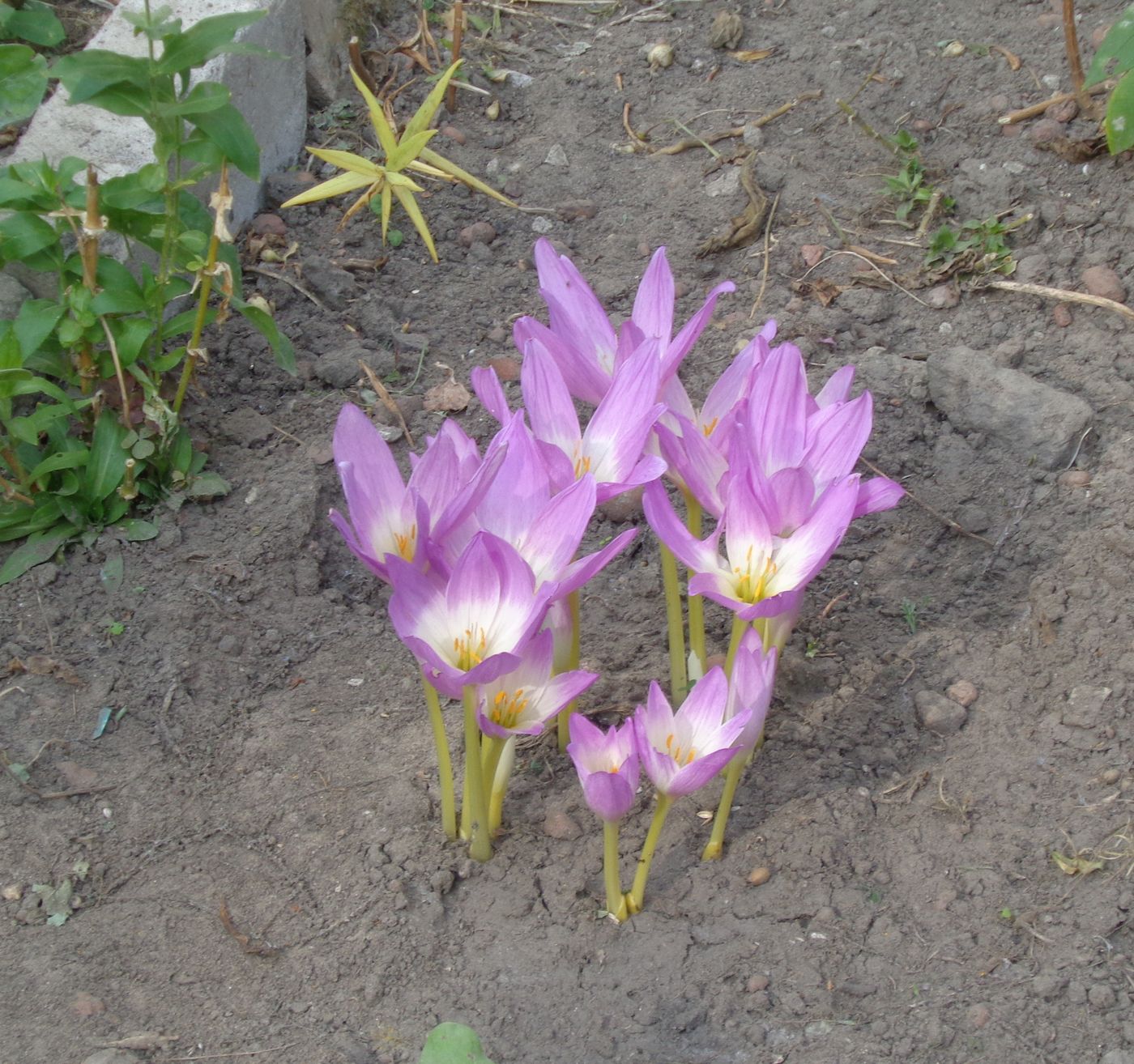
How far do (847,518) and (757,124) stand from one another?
2037mm

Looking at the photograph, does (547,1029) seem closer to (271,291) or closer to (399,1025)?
(399,1025)

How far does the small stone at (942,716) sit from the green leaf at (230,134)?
55.7 inches

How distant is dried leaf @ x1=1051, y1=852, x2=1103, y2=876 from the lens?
1821 mm

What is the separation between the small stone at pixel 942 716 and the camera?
6.75 ft

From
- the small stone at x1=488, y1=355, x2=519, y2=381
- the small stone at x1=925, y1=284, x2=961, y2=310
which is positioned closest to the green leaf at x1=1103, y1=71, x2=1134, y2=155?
the small stone at x1=925, y1=284, x2=961, y2=310

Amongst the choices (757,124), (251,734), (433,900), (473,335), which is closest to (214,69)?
(473,335)

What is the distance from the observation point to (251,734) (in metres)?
2.15

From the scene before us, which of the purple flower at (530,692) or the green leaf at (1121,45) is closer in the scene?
the purple flower at (530,692)

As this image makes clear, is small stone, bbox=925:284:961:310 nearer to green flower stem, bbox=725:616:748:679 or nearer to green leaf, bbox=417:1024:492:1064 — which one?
green flower stem, bbox=725:616:748:679

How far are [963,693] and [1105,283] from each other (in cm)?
120

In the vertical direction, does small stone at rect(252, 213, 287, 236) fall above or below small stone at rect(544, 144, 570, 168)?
above

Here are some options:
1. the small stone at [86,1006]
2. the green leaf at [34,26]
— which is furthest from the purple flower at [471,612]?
the green leaf at [34,26]

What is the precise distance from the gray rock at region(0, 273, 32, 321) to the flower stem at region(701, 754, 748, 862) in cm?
171

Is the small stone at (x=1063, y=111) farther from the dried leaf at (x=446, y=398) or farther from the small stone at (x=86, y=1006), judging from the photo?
the small stone at (x=86, y=1006)
